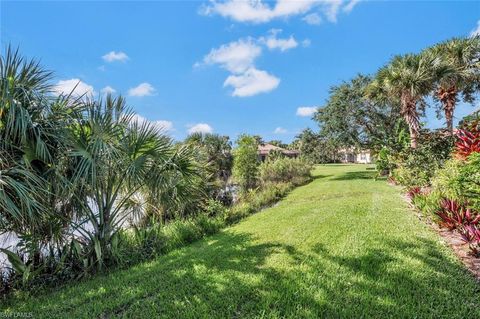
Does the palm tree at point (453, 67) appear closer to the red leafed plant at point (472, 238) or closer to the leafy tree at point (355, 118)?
the leafy tree at point (355, 118)

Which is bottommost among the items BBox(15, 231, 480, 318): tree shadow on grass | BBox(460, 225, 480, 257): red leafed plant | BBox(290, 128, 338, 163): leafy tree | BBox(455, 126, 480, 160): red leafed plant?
BBox(15, 231, 480, 318): tree shadow on grass

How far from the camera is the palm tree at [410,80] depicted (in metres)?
11.5

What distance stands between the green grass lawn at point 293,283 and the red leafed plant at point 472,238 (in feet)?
1.10

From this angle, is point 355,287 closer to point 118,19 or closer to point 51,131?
point 51,131

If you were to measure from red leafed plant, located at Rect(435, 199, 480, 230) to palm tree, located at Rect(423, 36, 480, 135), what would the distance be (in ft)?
26.4

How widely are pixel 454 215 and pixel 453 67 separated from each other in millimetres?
9516

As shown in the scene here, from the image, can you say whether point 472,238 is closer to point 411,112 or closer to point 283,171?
point 411,112

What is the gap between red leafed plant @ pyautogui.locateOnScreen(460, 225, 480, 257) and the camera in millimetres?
4228

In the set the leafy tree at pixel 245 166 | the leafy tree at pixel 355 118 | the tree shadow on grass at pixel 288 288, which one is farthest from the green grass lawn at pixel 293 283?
the leafy tree at pixel 355 118

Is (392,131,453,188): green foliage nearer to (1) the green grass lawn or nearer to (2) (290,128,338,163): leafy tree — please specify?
(1) the green grass lawn

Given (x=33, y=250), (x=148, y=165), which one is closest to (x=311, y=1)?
(x=148, y=165)

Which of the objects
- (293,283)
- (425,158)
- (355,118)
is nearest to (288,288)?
(293,283)

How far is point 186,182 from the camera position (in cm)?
595

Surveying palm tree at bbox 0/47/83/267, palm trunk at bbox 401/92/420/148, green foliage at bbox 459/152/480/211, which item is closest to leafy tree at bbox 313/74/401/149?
palm trunk at bbox 401/92/420/148
